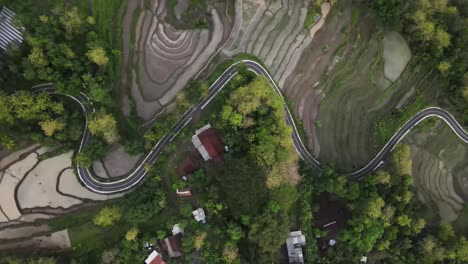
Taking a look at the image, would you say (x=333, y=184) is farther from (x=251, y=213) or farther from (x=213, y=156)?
(x=213, y=156)

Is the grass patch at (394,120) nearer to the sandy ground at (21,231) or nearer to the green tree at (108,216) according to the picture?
the green tree at (108,216)

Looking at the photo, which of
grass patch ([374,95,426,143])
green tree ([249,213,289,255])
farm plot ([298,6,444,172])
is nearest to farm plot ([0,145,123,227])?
green tree ([249,213,289,255])

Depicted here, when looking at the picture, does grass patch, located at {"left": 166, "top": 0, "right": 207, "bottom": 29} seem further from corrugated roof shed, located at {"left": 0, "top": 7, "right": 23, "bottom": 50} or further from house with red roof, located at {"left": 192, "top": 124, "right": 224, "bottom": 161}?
corrugated roof shed, located at {"left": 0, "top": 7, "right": 23, "bottom": 50}

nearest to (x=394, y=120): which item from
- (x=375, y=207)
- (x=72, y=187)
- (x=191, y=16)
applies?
(x=375, y=207)

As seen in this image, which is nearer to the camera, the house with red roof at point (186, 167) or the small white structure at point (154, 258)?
the small white structure at point (154, 258)

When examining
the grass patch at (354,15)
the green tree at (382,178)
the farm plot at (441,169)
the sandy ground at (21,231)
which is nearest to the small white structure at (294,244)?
the green tree at (382,178)

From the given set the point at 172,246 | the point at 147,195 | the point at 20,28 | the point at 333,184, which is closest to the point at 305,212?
the point at 333,184
